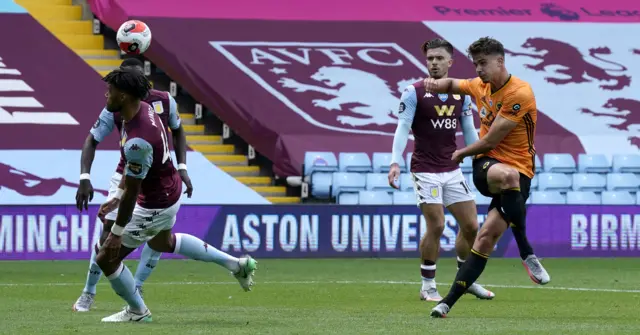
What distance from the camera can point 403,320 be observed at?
9.12 metres

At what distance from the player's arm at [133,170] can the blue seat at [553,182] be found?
1569 centimetres

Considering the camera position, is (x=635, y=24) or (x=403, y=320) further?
(x=635, y=24)

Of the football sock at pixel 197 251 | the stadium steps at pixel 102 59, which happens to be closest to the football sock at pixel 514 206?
the football sock at pixel 197 251

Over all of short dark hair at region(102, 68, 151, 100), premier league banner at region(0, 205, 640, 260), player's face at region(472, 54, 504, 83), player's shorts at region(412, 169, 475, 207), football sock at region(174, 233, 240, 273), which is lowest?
premier league banner at region(0, 205, 640, 260)

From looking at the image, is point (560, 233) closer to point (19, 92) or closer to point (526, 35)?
point (526, 35)

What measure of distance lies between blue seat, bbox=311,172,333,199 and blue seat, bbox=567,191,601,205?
4305 millimetres

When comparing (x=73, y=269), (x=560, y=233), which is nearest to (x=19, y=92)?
(x=73, y=269)

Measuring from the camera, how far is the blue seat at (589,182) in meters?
23.5

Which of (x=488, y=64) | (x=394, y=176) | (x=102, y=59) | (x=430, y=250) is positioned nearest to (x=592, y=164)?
(x=102, y=59)

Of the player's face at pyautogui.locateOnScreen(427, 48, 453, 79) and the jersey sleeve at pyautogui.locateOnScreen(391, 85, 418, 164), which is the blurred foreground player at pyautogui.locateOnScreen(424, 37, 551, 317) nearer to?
the player's face at pyautogui.locateOnScreen(427, 48, 453, 79)

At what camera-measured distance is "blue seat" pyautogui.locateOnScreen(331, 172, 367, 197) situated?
22080 millimetres

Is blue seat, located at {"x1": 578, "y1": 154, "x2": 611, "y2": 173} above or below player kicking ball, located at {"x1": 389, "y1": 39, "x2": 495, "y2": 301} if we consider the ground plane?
below

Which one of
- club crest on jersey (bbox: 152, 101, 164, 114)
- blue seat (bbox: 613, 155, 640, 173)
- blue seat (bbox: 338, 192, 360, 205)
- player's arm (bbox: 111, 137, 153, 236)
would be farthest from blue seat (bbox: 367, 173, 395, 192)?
player's arm (bbox: 111, 137, 153, 236)

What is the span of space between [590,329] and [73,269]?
32.4ft
